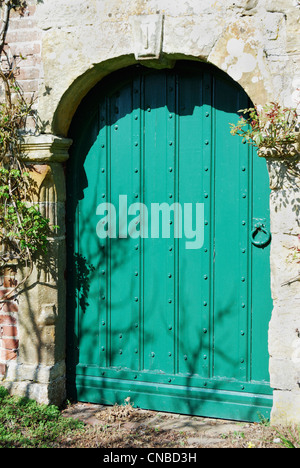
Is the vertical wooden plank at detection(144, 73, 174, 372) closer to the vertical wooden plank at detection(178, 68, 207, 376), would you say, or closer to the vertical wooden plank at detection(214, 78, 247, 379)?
the vertical wooden plank at detection(178, 68, 207, 376)

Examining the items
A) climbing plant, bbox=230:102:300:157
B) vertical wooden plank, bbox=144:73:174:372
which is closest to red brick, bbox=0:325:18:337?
vertical wooden plank, bbox=144:73:174:372

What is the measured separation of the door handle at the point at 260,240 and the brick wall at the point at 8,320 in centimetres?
169

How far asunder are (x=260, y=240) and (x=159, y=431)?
1372 mm

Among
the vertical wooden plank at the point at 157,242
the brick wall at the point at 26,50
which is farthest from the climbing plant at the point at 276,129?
the brick wall at the point at 26,50

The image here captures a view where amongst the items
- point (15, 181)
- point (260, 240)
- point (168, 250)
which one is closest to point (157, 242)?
point (168, 250)

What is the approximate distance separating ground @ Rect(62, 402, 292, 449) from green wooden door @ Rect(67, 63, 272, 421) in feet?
0.31

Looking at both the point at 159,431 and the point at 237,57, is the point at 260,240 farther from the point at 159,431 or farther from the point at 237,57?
the point at 159,431

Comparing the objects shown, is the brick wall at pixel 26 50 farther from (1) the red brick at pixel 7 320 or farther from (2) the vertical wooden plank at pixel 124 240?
(1) the red brick at pixel 7 320

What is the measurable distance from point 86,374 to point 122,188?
136 centimetres

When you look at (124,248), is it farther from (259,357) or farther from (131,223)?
(259,357)

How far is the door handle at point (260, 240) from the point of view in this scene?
3727 mm

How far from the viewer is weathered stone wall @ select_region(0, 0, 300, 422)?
3.44 metres

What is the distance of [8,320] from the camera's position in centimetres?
423

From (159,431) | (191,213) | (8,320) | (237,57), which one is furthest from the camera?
(8,320)
